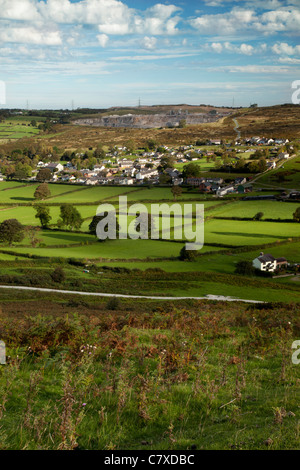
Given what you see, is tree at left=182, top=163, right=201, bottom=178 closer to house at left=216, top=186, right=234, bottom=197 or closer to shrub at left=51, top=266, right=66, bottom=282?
house at left=216, top=186, right=234, bottom=197

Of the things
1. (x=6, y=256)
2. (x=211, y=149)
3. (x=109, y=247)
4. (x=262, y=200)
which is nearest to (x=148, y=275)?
(x=109, y=247)

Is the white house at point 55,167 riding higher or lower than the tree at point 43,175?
higher

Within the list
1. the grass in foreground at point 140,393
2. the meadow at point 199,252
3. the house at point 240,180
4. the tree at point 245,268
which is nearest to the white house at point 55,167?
the meadow at point 199,252

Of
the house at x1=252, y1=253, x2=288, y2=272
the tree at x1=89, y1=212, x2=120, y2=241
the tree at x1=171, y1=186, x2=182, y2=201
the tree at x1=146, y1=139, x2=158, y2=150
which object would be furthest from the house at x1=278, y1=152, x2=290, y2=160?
the house at x1=252, y1=253, x2=288, y2=272

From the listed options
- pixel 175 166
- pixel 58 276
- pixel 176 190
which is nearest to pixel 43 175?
pixel 175 166

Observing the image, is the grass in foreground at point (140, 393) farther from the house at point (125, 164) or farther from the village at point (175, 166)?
the house at point (125, 164)
